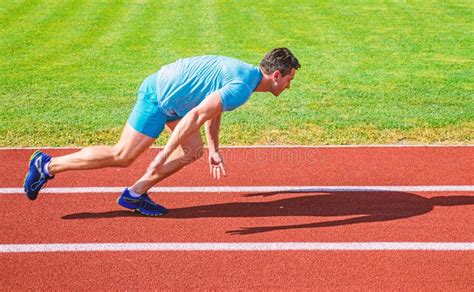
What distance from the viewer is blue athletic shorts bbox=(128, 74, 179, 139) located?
6844 mm

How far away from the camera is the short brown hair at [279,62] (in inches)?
263

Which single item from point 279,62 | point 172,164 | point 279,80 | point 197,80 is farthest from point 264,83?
point 172,164

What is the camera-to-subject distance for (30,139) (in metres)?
9.95

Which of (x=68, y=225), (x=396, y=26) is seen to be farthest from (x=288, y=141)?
(x=396, y=26)

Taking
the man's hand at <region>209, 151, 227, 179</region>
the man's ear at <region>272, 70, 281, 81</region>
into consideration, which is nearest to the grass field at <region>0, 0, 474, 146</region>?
the man's hand at <region>209, 151, 227, 179</region>

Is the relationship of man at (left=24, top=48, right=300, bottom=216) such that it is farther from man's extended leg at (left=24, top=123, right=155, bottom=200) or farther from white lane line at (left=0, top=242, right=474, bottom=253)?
white lane line at (left=0, top=242, right=474, bottom=253)

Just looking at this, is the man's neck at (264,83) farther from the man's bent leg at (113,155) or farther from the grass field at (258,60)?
the grass field at (258,60)

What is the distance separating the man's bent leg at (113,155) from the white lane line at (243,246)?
2.91 feet

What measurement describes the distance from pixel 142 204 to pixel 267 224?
1249mm

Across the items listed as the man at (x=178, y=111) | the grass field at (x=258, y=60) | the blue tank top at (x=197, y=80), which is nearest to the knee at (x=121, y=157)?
the man at (x=178, y=111)

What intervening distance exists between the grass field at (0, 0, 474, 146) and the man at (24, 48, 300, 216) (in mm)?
2705

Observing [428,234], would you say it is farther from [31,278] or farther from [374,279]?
[31,278]

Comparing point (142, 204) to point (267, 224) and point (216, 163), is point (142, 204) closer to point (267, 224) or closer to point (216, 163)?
point (216, 163)

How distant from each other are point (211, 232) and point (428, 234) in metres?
2.00
